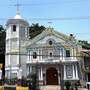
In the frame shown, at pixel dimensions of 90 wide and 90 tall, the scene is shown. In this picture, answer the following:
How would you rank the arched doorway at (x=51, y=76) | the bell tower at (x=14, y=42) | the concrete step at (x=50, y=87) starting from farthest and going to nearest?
the bell tower at (x=14, y=42), the arched doorway at (x=51, y=76), the concrete step at (x=50, y=87)

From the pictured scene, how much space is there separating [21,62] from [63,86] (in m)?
7.99

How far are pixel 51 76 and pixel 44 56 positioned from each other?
11.0 feet

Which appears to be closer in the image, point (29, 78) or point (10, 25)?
point (29, 78)

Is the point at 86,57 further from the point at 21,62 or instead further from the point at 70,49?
the point at 21,62

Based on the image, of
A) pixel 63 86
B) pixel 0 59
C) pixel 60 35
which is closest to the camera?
pixel 63 86

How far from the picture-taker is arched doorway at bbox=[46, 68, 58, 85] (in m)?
50.5

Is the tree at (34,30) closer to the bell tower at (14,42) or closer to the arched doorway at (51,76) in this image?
the bell tower at (14,42)

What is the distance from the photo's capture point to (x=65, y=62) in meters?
49.6

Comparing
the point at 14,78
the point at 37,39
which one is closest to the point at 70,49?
the point at 37,39

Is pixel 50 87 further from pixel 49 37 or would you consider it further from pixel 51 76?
pixel 49 37

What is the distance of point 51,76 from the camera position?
50.8m

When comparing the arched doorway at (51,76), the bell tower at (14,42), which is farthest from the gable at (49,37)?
the arched doorway at (51,76)

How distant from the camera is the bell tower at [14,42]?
51.1 m

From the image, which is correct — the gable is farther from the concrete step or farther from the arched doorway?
the concrete step
